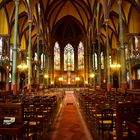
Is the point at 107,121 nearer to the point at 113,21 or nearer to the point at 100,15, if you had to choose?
the point at 100,15

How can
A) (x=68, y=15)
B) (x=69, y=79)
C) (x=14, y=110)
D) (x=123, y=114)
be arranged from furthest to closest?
(x=69, y=79) < (x=68, y=15) < (x=14, y=110) < (x=123, y=114)

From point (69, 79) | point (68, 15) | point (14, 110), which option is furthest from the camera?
point (69, 79)

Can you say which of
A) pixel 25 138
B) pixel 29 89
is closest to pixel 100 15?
pixel 29 89

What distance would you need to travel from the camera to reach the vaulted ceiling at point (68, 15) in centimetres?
2534

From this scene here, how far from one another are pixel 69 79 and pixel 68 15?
16063 millimetres

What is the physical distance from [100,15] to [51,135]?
2457 cm

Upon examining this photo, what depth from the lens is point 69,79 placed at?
48.9m

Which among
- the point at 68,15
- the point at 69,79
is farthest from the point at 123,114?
the point at 69,79

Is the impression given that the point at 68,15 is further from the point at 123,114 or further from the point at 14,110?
the point at 123,114

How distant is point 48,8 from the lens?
3681cm

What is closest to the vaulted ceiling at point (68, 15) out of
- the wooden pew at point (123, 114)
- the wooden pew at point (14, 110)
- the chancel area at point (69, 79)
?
the chancel area at point (69, 79)

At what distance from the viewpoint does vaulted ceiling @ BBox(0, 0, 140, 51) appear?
25.3 metres

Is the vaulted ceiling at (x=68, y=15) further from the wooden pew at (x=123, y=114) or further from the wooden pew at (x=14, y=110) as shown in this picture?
the wooden pew at (x=14, y=110)

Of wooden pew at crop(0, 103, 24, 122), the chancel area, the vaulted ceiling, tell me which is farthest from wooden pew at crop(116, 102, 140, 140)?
the vaulted ceiling
